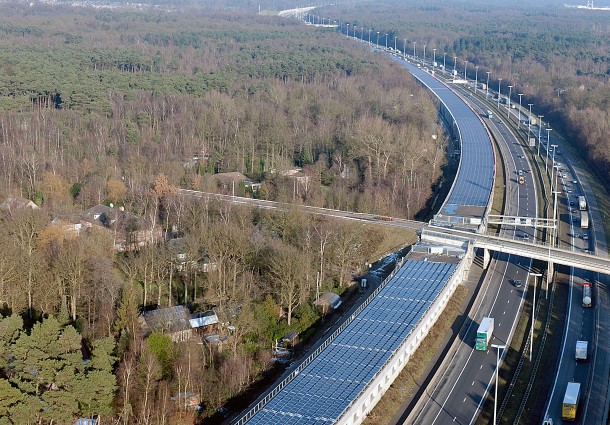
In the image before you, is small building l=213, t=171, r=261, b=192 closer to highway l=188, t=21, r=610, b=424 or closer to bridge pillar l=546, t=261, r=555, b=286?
highway l=188, t=21, r=610, b=424

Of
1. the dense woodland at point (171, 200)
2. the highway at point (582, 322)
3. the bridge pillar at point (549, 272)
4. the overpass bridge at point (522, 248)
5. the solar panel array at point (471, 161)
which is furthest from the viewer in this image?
the solar panel array at point (471, 161)

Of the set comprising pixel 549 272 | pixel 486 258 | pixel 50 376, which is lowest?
pixel 486 258

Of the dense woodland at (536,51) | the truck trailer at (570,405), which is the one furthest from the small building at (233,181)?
the truck trailer at (570,405)

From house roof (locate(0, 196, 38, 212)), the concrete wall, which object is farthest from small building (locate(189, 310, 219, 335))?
house roof (locate(0, 196, 38, 212))

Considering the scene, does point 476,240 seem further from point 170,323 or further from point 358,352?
point 170,323

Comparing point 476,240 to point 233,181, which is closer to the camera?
point 476,240

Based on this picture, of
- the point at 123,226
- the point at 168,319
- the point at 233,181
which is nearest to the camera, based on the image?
the point at 168,319

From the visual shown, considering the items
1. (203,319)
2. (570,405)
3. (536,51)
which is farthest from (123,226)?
(536,51)

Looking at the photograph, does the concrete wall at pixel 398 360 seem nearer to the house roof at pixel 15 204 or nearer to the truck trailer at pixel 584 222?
the truck trailer at pixel 584 222
